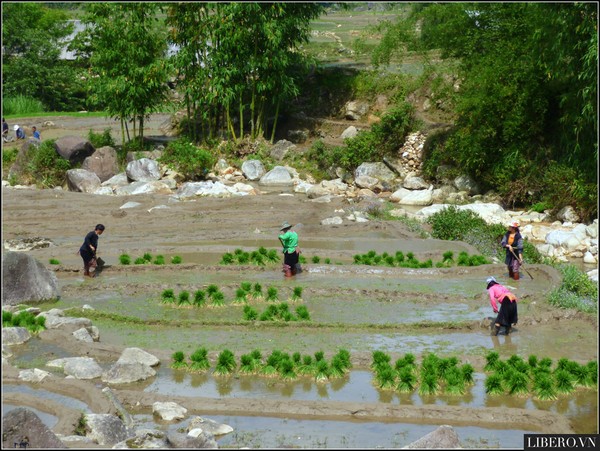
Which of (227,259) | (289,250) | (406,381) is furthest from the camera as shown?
(227,259)

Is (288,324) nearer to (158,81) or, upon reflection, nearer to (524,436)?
(524,436)

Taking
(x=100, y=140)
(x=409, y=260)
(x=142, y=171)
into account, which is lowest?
(x=409, y=260)

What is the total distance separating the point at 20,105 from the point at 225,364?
136 ft

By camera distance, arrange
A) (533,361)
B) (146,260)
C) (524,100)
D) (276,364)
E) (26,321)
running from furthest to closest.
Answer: (524,100)
(146,260)
(26,321)
(276,364)
(533,361)

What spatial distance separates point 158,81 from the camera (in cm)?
3922

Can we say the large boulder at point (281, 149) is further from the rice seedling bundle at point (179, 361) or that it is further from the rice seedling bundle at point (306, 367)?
the rice seedling bundle at point (306, 367)

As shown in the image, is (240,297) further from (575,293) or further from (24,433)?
(24,433)

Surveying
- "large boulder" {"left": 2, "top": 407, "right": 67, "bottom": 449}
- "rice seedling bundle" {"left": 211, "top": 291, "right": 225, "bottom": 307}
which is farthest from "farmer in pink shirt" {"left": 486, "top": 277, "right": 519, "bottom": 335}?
"large boulder" {"left": 2, "top": 407, "right": 67, "bottom": 449}

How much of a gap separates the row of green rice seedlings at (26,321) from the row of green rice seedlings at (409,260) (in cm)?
887

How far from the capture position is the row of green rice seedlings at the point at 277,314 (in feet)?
60.1

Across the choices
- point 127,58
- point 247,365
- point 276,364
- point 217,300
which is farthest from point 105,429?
point 127,58

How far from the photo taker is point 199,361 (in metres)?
15.5

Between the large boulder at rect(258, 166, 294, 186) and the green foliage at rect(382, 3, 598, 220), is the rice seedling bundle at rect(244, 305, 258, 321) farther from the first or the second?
the large boulder at rect(258, 166, 294, 186)

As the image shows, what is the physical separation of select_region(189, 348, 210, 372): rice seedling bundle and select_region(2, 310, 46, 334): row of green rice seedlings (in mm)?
3915
